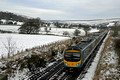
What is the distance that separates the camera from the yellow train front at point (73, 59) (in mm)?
11336

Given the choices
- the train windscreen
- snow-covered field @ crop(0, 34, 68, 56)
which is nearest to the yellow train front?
the train windscreen

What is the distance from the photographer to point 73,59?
1148 centimetres

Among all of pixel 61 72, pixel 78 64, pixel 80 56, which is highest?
pixel 80 56

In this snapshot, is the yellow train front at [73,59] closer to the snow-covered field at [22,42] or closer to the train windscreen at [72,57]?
the train windscreen at [72,57]

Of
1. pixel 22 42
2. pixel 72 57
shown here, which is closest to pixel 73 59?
pixel 72 57

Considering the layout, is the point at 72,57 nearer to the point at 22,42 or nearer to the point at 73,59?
the point at 73,59

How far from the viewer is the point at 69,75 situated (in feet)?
38.6

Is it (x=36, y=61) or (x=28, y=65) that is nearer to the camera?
(x=28, y=65)

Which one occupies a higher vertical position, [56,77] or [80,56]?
[80,56]

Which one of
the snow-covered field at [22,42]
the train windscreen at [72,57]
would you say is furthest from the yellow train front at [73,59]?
the snow-covered field at [22,42]

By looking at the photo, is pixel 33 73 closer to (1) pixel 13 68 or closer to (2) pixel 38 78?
(2) pixel 38 78

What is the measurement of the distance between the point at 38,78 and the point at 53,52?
8.50 metres

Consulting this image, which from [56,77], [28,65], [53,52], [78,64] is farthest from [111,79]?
[53,52]

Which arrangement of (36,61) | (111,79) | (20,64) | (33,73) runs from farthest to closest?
(36,61)
(20,64)
(33,73)
(111,79)
